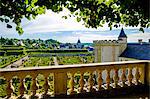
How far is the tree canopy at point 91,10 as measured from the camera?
414cm

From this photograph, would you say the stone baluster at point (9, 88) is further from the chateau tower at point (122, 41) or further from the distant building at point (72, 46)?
the distant building at point (72, 46)

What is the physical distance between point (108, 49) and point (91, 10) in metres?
36.6

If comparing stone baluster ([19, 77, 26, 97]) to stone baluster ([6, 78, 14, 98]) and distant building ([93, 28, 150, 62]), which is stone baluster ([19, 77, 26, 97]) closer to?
stone baluster ([6, 78, 14, 98])

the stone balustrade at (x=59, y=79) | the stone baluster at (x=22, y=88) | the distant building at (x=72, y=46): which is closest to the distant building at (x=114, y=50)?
the stone balustrade at (x=59, y=79)

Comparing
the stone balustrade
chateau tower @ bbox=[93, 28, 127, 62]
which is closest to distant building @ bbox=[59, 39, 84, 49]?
chateau tower @ bbox=[93, 28, 127, 62]

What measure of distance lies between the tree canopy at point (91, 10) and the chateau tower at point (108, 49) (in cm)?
3537

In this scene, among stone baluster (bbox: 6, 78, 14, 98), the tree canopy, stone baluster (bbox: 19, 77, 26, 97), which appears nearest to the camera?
the tree canopy

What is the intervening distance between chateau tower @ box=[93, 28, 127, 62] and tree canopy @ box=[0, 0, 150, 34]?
35.4m

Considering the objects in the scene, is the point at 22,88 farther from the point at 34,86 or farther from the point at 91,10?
the point at 91,10

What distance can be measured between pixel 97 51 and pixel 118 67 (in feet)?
119

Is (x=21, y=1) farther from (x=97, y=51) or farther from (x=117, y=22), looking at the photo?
(x=97, y=51)

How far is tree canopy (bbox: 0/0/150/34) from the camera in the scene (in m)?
4.14

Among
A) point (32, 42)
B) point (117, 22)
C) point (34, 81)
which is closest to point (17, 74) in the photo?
point (34, 81)

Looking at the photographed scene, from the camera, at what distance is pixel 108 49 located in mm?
41406
